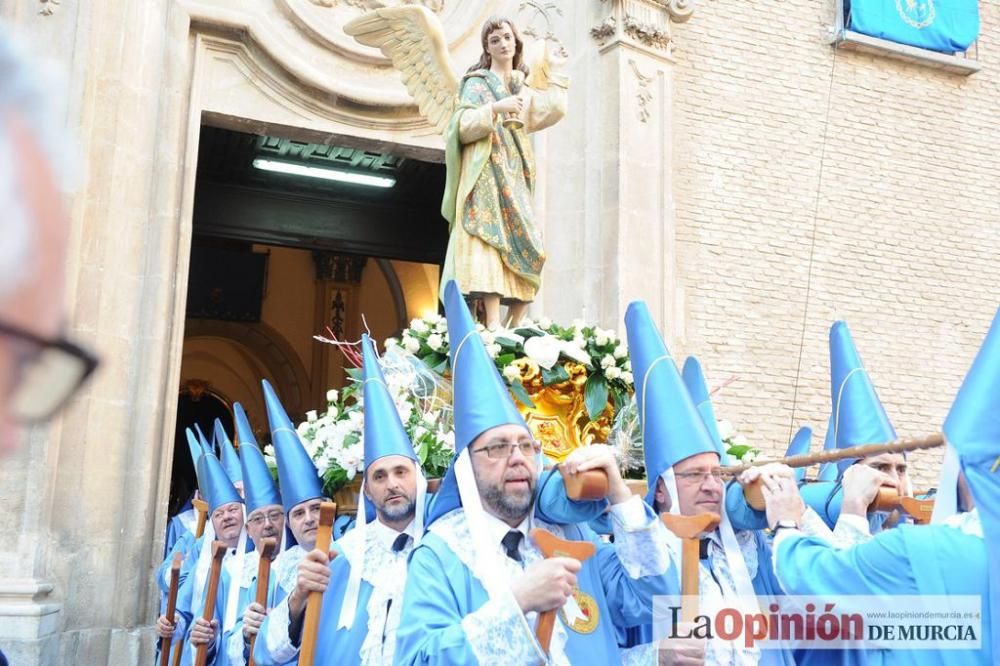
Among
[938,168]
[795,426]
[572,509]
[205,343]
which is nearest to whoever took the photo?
[572,509]

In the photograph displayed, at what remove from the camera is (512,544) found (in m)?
2.90

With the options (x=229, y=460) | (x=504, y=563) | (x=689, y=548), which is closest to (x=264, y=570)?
(x=504, y=563)

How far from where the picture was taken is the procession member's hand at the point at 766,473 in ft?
9.78

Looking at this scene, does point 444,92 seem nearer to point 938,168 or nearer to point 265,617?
point 265,617

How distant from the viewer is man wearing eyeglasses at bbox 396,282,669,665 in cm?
246

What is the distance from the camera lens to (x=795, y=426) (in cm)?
Result: 1002

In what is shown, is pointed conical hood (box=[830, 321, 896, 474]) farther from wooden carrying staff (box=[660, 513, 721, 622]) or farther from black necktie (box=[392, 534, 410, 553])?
black necktie (box=[392, 534, 410, 553])

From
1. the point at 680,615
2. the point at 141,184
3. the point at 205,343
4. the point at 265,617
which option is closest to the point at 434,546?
the point at 680,615

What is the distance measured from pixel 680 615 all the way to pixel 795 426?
7387 millimetres

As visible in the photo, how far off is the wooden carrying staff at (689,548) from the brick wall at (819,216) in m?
6.65

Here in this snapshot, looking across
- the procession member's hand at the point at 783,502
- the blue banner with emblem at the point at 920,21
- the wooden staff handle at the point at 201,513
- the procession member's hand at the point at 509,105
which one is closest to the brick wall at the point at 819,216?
the blue banner with emblem at the point at 920,21

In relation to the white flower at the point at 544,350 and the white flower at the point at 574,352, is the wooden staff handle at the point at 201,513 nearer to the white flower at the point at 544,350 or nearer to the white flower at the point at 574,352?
the white flower at the point at 544,350

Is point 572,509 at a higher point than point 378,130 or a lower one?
lower

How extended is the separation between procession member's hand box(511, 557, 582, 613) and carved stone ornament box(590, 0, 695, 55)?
783 centimetres
